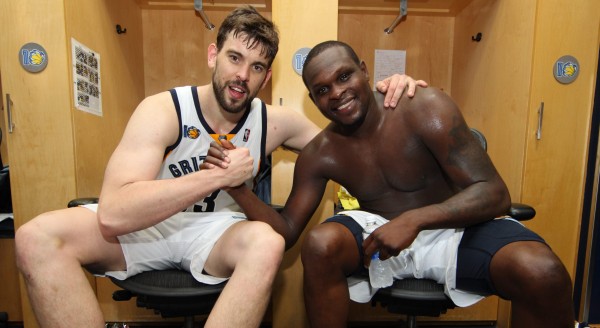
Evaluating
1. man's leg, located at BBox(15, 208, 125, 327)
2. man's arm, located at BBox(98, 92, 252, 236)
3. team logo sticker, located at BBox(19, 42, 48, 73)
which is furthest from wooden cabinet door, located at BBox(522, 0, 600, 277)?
team logo sticker, located at BBox(19, 42, 48, 73)

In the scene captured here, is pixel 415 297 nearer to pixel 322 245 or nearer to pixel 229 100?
pixel 322 245

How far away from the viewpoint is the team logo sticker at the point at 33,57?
1444 millimetres

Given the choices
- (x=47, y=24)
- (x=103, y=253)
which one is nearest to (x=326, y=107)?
(x=103, y=253)

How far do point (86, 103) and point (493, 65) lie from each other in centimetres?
190

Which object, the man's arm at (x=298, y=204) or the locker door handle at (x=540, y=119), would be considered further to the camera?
the locker door handle at (x=540, y=119)

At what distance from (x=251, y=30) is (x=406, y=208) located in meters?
0.80

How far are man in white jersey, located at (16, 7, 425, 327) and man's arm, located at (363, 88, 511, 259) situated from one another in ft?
0.42

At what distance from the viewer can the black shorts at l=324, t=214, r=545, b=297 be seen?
3.26 ft

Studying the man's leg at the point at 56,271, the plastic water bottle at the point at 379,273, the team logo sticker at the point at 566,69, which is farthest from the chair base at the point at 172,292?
the team logo sticker at the point at 566,69

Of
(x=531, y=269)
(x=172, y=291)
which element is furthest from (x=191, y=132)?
(x=531, y=269)

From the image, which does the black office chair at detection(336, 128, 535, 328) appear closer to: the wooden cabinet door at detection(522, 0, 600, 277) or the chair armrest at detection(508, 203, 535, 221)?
the chair armrest at detection(508, 203, 535, 221)

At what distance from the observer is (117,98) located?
1.89 m

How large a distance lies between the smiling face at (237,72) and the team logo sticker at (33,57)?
748 mm

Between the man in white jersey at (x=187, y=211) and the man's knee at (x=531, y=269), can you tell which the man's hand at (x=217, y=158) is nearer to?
the man in white jersey at (x=187, y=211)
